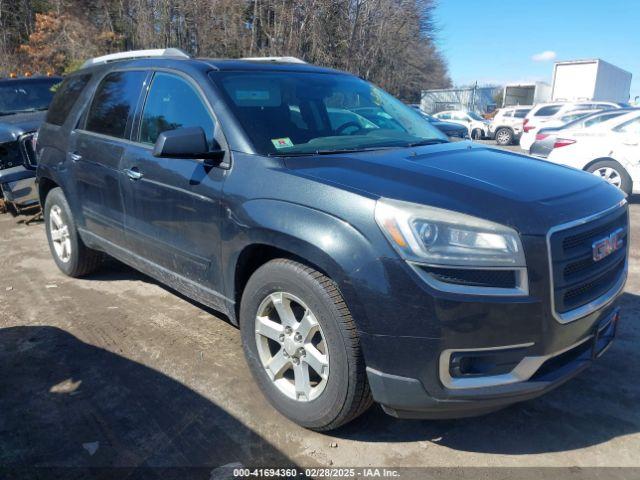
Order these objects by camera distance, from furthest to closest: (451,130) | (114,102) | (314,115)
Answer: (451,130)
(114,102)
(314,115)

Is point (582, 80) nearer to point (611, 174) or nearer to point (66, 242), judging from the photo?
point (611, 174)

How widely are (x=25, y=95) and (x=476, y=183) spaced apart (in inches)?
349

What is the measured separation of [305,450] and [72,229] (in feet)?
10.5

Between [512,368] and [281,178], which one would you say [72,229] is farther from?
[512,368]

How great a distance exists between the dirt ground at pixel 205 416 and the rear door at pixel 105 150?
83 cm

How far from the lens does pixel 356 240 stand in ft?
7.32

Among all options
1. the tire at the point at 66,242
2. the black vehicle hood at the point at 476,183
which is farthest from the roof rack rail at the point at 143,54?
the black vehicle hood at the point at 476,183

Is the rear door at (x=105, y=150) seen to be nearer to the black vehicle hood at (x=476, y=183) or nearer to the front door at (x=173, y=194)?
the front door at (x=173, y=194)

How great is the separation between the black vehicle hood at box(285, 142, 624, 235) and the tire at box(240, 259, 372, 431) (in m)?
0.50

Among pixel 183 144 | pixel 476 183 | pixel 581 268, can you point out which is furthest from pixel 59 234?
pixel 581 268

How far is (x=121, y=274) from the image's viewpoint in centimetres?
517

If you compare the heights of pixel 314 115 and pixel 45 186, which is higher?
pixel 314 115

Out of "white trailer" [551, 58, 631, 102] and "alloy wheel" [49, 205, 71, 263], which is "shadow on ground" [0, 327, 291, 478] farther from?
"white trailer" [551, 58, 631, 102]

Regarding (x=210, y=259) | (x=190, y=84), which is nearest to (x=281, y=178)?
(x=210, y=259)
